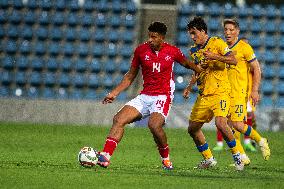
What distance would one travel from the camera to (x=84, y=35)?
81.4 feet

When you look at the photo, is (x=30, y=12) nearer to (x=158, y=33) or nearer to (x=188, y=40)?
(x=188, y=40)

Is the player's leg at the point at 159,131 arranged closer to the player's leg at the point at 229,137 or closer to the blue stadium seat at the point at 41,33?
the player's leg at the point at 229,137

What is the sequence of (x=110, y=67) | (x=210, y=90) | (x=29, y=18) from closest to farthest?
(x=210, y=90)
(x=110, y=67)
(x=29, y=18)

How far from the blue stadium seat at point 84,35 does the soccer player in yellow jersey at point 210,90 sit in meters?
14.1

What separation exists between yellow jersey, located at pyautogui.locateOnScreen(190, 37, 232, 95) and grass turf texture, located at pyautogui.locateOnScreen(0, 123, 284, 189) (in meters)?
1.06

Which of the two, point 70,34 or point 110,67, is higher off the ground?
point 70,34

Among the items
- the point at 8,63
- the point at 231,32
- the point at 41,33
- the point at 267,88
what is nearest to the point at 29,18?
the point at 41,33

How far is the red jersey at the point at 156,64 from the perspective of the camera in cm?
1032

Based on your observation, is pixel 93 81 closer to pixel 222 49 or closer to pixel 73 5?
pixel 73 5

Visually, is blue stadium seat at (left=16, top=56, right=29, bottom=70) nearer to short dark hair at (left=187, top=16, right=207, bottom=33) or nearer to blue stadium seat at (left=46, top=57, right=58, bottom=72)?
blue stadium seat at (left=46, top=57, right=58, bottom=72)

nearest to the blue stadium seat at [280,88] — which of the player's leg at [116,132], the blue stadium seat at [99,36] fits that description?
the blue stadium seat at [99,36]

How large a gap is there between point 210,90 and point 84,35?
1437 centimetres

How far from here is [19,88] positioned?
2386 cm

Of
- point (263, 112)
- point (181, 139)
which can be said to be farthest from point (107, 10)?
point (181, 139)
